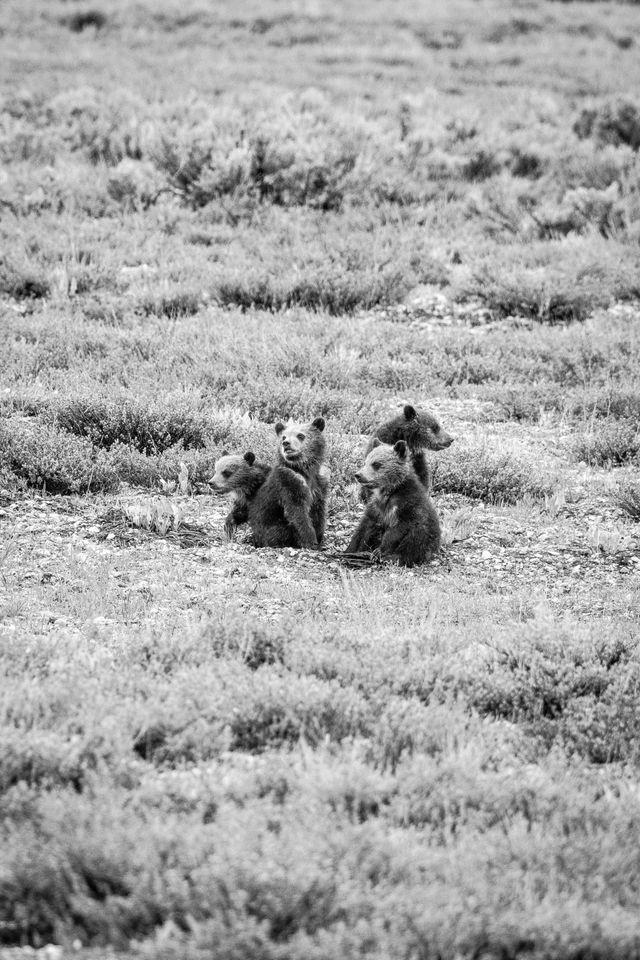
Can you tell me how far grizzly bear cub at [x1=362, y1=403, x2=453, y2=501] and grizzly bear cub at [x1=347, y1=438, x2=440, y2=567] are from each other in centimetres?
78

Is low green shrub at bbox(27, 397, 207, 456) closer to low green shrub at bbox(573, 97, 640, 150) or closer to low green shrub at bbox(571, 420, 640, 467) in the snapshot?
low green shrub at bbox(571, 420, 640, 467)

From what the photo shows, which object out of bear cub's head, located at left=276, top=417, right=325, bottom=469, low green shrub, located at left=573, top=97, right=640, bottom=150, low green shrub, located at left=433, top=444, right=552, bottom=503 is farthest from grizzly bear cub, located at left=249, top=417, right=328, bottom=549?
low green shrub, located at left=573, top=97, right=640, bottom=150

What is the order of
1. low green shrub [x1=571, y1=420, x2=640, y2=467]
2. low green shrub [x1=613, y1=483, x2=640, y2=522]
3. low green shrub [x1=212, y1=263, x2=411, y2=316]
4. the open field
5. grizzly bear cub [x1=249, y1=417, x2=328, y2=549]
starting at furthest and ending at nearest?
low green shrub [x1=212, y1=263, x2=411, y2=316], low green shrub [x1=571, y1=420, x2=640, y2=467], low green shrub [x1=613, y1=483, x2=640, y2=522], grizzly bear cub [x1=249, y1=417, x2=328, y2=549], the open field

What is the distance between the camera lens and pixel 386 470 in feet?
29.2

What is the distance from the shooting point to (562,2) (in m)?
38.8

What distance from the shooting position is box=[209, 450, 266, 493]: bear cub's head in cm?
935

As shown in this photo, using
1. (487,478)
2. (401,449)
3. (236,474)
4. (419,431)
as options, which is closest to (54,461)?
(236,474)

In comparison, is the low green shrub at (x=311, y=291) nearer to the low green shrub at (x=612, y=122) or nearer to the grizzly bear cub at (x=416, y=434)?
the grizzly bear cub at (x=416, y=434)

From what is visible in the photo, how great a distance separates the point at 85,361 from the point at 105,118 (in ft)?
38.9

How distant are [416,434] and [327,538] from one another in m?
1.32

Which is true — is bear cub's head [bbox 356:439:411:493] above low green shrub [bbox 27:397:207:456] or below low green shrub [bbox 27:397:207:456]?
above

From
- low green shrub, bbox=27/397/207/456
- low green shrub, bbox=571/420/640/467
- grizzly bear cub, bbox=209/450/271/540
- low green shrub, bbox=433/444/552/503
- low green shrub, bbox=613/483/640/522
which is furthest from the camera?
low green shrub, bbox=571/420/640/467

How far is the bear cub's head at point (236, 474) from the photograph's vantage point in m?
9.35

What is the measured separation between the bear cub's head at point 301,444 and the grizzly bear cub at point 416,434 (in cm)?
67
